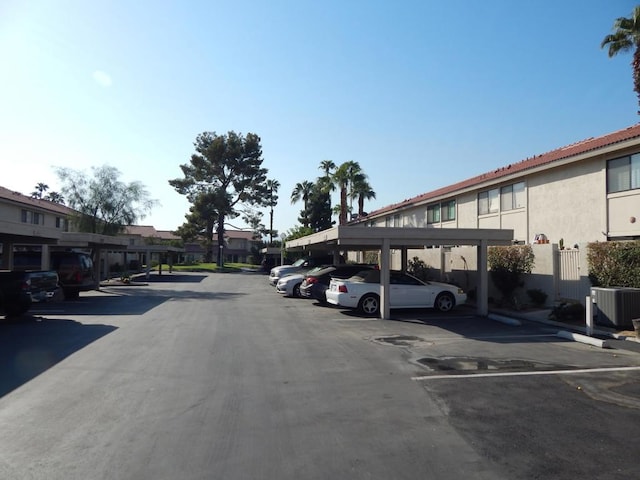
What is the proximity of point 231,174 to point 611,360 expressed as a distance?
58.2 meters

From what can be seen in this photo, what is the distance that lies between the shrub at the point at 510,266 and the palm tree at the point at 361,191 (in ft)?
98.0

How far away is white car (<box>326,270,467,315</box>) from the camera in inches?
617

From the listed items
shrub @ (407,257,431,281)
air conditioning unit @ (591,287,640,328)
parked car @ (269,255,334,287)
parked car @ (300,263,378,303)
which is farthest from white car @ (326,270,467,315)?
parked car @ (269,255,334,287)

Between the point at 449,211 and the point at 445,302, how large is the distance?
12.7 metres

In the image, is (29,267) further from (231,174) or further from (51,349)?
(231,174)

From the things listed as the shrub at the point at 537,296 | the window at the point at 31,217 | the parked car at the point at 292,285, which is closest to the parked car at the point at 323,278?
the parked car at the point at 292,285

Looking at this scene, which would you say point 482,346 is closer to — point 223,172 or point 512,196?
point 512,196

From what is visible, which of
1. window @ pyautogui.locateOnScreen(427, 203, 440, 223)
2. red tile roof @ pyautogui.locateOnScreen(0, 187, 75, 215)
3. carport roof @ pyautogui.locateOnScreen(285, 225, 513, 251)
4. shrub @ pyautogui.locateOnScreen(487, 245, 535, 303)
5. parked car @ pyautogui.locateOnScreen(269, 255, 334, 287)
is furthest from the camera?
red tile roof @ pyautogui.locateOnScreen(0, 187, 75, 215)

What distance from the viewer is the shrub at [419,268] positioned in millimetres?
24216

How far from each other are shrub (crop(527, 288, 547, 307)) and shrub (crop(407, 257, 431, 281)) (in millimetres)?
7877

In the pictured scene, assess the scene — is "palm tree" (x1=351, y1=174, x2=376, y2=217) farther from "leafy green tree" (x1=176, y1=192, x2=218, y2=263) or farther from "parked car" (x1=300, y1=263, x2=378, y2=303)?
"parked car" (x1=300, y1=263, x2=378, y2=303)

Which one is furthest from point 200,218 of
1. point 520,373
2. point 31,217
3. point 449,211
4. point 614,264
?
point 520,373

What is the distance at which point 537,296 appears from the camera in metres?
16.0

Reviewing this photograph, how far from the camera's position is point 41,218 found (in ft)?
125
